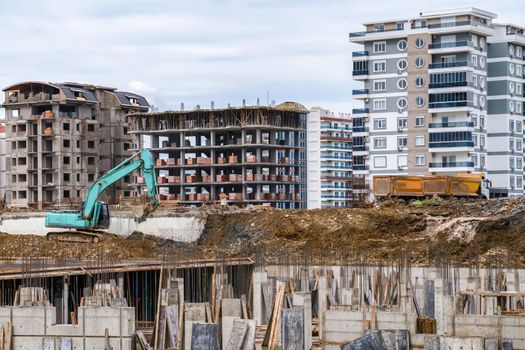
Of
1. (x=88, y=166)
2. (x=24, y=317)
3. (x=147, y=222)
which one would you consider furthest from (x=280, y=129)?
(x=24, y=317)

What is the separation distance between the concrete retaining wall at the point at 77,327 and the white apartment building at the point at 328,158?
248ft

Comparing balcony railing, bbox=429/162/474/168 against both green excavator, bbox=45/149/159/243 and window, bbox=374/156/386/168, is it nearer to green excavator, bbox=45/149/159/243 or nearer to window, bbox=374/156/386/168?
window, bbox=374/156/386/168

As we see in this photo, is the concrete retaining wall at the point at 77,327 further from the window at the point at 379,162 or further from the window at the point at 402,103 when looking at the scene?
the window at the point at 379,162

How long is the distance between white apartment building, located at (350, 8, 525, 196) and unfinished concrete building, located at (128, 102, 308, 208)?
4818 mm

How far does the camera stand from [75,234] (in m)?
51.2

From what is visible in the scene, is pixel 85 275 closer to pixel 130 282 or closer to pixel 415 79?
pixel 130 282

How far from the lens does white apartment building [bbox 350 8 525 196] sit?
7069cm

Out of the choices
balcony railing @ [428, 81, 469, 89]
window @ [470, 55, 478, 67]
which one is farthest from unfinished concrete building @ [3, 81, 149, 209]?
window @ [470, 55, 478, 67]

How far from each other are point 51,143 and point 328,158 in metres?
31.5

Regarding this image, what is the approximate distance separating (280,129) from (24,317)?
168 ft

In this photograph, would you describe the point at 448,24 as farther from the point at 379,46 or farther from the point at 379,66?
the point at 379,66

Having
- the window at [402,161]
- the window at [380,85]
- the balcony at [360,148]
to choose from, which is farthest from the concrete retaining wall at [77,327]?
the balcony at [360,148]

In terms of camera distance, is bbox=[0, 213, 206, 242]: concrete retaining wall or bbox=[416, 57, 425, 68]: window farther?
bbox=[416, 57, 425, 68]: window

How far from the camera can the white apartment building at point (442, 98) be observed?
70.7 m
